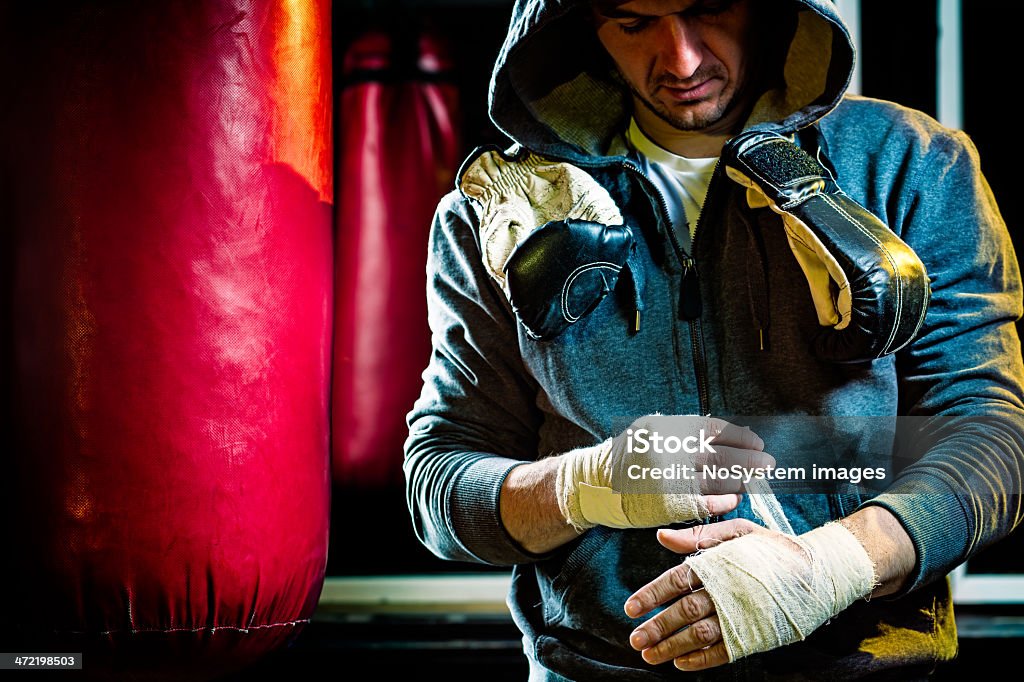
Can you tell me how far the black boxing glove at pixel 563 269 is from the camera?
112 centimetres

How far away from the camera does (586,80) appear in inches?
53.6

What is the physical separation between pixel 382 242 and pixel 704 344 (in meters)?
0.97

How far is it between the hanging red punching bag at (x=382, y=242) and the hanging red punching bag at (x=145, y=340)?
2.72 feet

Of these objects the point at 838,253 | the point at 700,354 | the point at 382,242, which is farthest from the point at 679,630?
the point at 382,242

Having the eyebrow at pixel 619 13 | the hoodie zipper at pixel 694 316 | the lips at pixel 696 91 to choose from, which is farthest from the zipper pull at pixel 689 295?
the eyebrow at pixel 619 13

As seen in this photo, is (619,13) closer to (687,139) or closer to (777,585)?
(687,139)

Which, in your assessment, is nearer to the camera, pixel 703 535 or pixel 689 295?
pixel 703 535

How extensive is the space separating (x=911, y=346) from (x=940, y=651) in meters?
0.35

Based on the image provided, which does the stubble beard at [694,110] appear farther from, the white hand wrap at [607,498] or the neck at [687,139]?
the white hand wrap at [607,498]

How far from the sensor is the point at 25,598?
106cm

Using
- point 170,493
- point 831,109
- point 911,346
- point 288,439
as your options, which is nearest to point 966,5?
point 831,109

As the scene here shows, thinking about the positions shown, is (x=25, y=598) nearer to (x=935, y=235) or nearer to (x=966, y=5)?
(x=935, y=235)

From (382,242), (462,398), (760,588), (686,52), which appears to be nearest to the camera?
(760,588)

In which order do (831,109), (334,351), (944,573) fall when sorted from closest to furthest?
(944,573), (831,109), (334,351)
